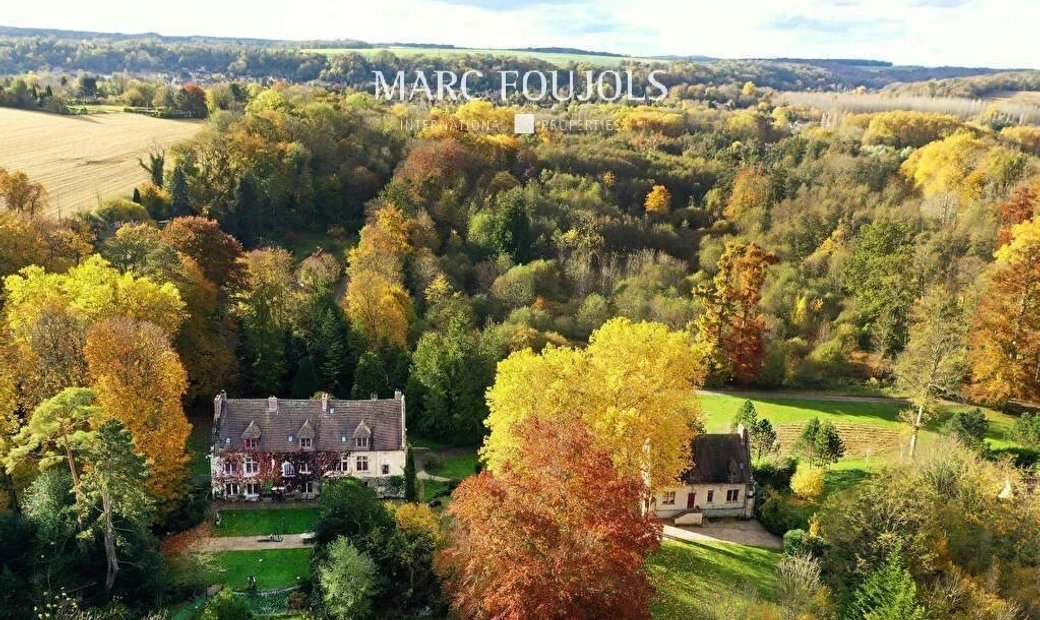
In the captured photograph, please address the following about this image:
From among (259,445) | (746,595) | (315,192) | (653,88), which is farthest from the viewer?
(653,88)

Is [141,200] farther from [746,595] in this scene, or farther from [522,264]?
[746,595]

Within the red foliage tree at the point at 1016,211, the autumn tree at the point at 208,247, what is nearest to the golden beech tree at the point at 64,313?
the autumn tree at the point at 208,247

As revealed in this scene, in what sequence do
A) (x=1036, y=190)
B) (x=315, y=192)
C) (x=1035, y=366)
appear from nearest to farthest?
(x=1035, y=366) < (x=1036, y=190) < (x=315, y=192)

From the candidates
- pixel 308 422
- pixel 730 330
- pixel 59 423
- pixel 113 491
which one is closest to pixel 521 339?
pixel 730 330

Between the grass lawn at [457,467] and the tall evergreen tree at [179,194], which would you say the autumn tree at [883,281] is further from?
the tall evergreen tree at [179,194]

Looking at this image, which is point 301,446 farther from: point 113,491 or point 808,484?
point 808,484

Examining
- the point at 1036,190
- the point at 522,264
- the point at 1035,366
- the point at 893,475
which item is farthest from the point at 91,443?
the point at 1036,190
